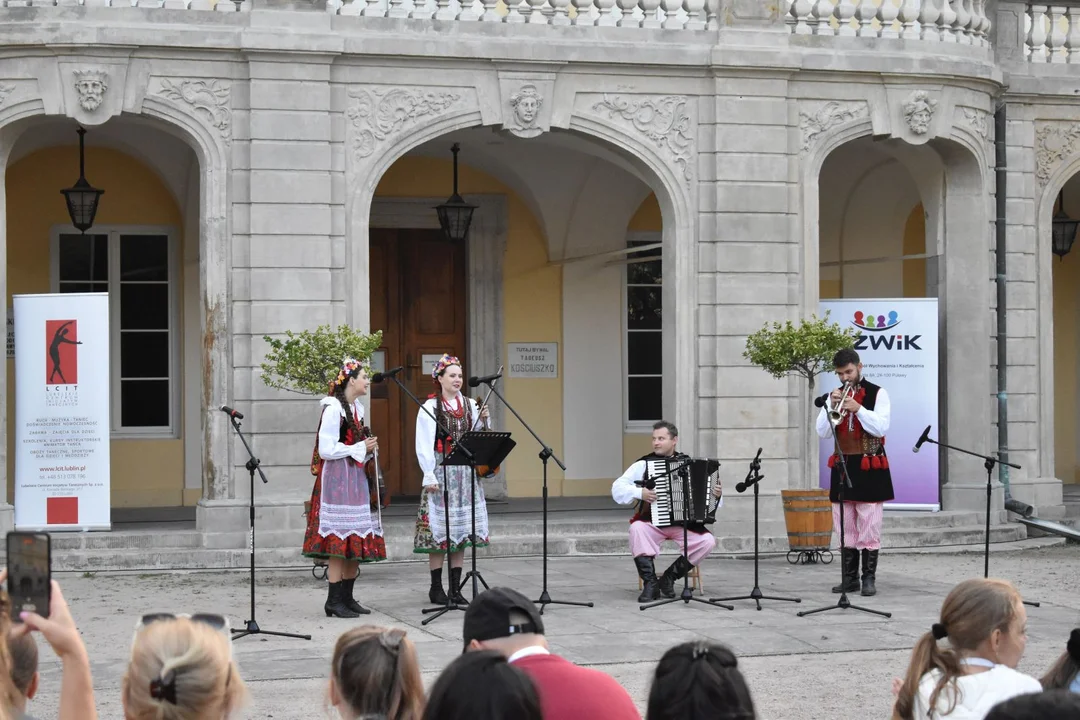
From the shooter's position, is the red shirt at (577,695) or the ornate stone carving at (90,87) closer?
the red shirt at (577,695)

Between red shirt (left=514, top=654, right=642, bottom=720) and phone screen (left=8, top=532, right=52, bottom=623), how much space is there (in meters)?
1.23

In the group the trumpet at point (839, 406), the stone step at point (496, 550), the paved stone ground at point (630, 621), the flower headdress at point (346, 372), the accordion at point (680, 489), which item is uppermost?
the flower headdress at point (346, 372)

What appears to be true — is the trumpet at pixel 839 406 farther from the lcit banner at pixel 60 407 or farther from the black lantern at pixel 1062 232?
the black lantern at pixel 1062 232

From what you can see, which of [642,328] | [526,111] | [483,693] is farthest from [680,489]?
[483,693]

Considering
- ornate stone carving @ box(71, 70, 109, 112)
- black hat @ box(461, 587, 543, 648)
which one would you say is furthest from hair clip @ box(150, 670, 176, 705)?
ornate stone carving @ box(71, 70, 109, 112)

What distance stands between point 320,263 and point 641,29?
3.35 metres

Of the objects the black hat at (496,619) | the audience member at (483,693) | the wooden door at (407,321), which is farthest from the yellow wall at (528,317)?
the audience member at (483,693)

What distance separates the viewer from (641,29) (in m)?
14.1

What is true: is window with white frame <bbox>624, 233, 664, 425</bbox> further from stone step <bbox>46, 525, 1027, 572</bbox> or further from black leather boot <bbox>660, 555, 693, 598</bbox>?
black leather boot <bbox>660, 555, 693, 598</bbox>

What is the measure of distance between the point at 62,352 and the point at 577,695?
9840 millimetres

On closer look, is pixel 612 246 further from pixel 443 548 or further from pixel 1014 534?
pixel 443 548

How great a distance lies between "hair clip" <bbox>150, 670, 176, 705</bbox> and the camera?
10.3 ft

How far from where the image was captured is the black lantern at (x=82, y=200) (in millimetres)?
14812

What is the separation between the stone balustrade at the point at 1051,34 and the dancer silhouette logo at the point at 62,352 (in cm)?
905
